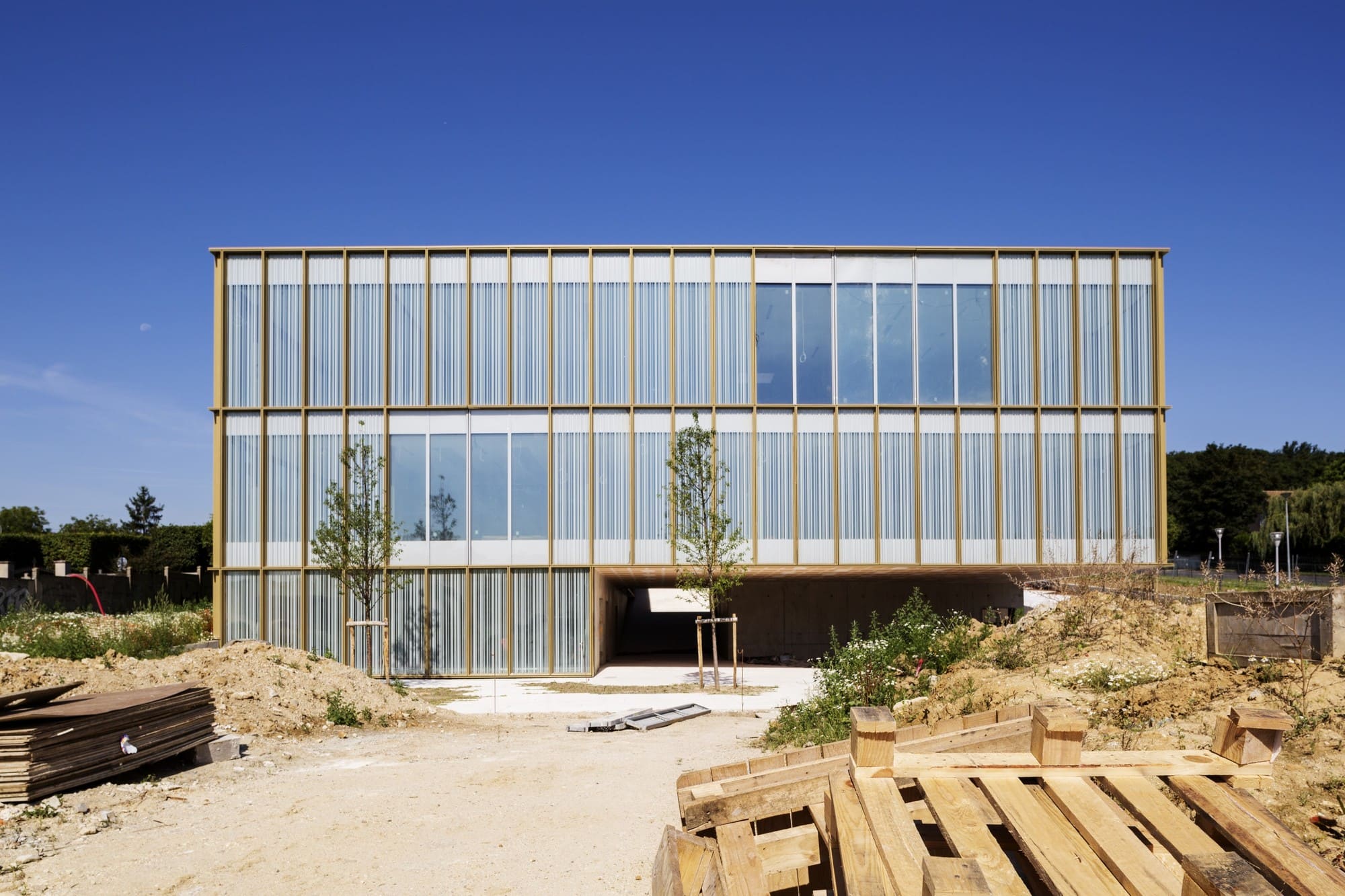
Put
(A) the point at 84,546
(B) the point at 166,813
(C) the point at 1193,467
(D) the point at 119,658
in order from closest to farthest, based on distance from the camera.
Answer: (B) the point at 166,813 → (D) the point at 119,658 → (A) the point at 84,546 → (C) the point at 1193,467

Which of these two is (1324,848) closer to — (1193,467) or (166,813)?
(166,813)

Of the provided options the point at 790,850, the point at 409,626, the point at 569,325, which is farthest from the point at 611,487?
the point at 790,850

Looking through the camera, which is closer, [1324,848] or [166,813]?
[1324,848]

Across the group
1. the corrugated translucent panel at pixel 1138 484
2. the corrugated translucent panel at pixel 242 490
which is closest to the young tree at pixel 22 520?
the corrugated translucent panel at pixel 242 490

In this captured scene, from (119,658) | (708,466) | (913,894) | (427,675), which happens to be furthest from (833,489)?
(913,894)

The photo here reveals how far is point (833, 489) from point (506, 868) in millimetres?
→ 18252

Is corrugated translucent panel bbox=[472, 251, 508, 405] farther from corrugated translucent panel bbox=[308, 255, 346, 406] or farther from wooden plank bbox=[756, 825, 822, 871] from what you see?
wooden plank bbox=[756, 825, 822, 871]

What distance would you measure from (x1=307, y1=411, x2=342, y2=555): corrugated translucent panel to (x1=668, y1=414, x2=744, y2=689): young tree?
28.9ft

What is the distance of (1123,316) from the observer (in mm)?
25344

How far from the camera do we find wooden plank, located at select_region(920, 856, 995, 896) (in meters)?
2.42

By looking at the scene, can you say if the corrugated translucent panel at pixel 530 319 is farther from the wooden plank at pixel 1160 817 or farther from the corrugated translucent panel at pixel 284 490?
the wooden plank at pixel 1160 817

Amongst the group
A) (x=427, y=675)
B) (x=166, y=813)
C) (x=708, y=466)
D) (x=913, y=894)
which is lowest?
(x=427, y=675)

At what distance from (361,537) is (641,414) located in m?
7.71

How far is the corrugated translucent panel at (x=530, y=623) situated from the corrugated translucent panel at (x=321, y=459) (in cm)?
540
